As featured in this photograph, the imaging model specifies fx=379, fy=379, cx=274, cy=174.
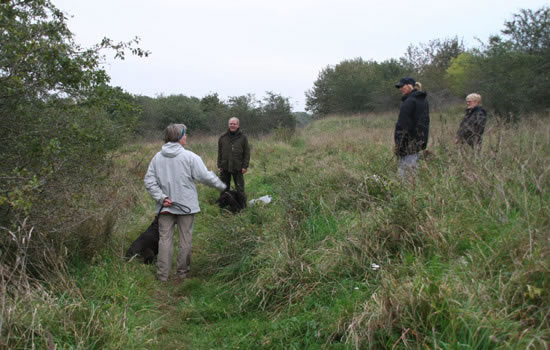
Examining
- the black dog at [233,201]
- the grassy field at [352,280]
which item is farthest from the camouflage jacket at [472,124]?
the black dog at [233,201]

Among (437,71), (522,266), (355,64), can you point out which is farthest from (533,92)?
(355,64)

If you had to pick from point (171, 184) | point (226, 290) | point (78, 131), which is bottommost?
point (226, 290)

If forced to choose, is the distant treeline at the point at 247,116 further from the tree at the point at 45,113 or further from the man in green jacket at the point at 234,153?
the tree at the point at 45,113

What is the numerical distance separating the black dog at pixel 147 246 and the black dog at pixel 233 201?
61.5 inches

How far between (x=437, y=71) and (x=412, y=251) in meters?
32.4

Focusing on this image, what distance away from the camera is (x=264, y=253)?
4199 millimetres

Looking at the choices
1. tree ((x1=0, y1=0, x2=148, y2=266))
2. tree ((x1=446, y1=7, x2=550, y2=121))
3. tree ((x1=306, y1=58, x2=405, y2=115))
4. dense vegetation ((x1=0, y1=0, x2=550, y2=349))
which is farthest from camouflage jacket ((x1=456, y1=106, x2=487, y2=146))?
tree ((x1=306, y1=58, x2=405, y2=115))

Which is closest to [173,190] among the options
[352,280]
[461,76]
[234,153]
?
[352,280]

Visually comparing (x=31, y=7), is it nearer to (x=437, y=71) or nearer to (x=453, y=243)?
(x=453, y=243)

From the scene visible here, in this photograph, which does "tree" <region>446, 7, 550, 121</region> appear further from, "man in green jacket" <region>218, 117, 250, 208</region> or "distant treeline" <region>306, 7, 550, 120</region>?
"man in green jacket" <region>218, 117, 250, 208</region>

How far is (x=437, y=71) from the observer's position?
31.9 meters

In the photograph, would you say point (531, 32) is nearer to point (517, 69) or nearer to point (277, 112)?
point (517, 69)

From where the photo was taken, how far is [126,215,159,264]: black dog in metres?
4.89

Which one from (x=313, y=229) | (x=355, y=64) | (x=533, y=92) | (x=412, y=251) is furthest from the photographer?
(x=355, y=64)
